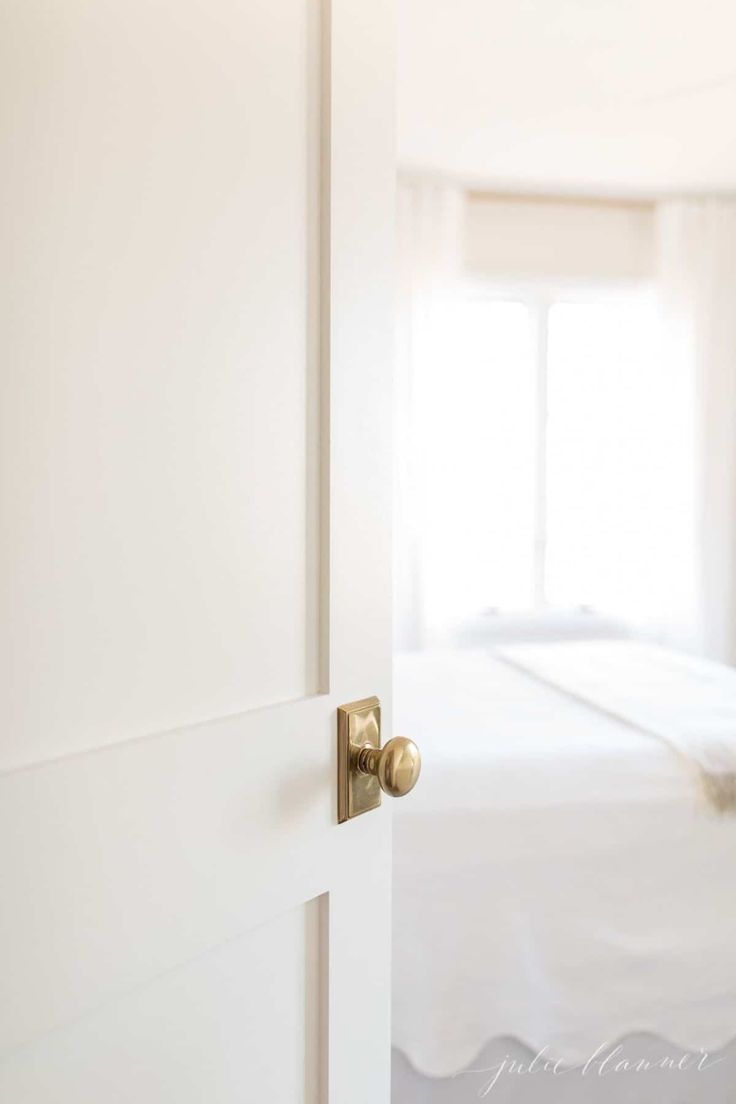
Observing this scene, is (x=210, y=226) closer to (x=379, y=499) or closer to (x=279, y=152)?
(x=279, y=152)

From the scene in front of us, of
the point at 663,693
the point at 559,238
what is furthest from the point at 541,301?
the point at 663,693

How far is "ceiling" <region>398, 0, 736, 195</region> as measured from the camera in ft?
8.46

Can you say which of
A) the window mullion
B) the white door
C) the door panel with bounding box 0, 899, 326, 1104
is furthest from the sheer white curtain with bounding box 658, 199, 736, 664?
the door panel with bounding box 0, 899, 326, 1104

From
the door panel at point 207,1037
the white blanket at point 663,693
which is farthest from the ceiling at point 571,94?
the door panel at point 207,1037

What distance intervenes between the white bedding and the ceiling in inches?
85.5

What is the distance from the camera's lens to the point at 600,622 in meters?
4.31

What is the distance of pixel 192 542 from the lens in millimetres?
642

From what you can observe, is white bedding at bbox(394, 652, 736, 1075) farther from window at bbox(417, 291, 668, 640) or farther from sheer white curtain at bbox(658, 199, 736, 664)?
sheer white curtain at bbox(658, 199, 736, 664)

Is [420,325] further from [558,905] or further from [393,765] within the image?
[393,765]

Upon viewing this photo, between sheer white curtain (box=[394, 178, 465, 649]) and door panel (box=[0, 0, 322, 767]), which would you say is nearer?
door panel (box=[0, 0, 322, 767])

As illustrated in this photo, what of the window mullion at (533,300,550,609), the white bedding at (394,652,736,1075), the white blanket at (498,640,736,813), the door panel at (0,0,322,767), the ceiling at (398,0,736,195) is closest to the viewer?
the door panel at (0,0,322,767)

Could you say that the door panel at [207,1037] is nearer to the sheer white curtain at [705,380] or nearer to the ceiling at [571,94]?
the ceiling at [571,94]

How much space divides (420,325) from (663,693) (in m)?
2.16

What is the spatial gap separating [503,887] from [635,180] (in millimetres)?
3373
